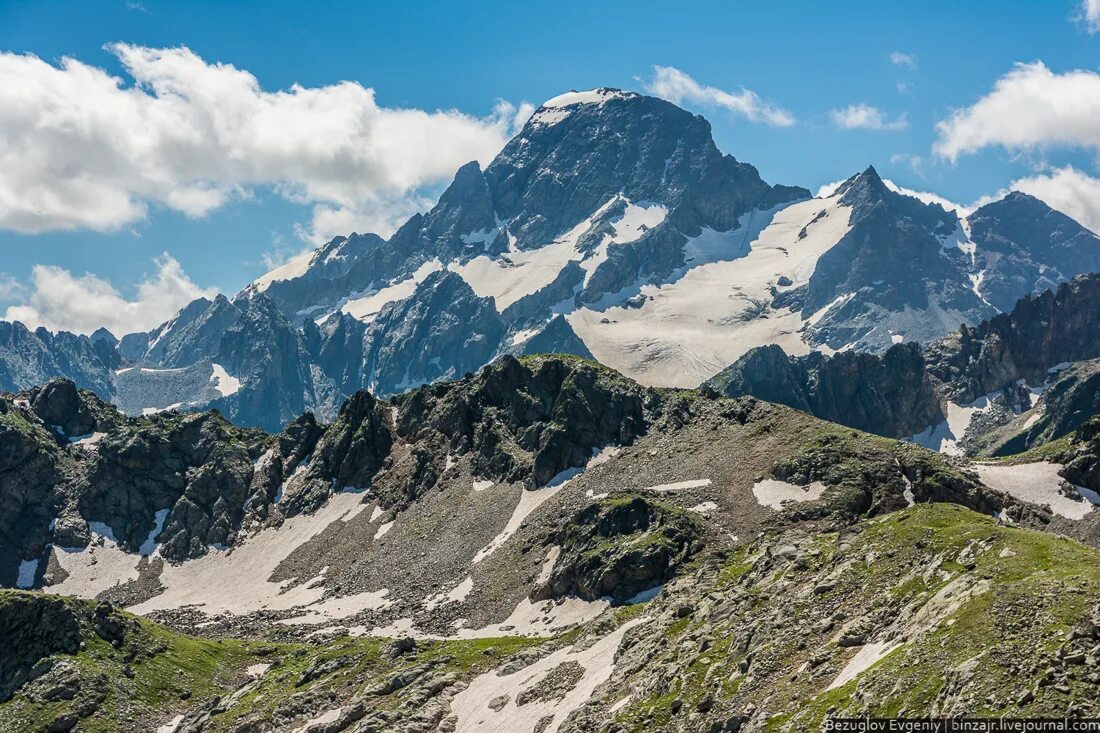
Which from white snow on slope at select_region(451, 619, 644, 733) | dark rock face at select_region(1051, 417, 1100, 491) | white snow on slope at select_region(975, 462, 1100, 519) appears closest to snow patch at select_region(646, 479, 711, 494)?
white snow on slope at select_region(975, 462, 1100, 519)

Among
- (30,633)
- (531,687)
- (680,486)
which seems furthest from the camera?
(680,486)

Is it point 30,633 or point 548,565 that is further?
point 548,565

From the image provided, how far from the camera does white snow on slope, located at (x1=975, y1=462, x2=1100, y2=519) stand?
158875 millimetres

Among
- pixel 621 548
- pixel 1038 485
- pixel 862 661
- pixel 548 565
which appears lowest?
pixel 1038 485

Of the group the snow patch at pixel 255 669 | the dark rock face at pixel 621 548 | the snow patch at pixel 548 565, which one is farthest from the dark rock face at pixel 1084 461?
the snow patch at pixel 255 669

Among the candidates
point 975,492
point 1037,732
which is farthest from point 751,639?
point 975,492

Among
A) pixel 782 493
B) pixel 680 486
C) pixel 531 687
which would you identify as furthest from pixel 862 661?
pixel 680 486

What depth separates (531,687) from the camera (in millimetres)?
84938

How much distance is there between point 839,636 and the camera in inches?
2395

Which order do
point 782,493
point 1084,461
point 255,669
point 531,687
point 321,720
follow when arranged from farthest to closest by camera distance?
point 1084,461 → point 782,493 → point 255,669 → point 321,720 → point 531,687

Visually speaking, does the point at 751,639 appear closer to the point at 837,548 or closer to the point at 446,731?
the point at 837,548

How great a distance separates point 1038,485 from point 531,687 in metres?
116

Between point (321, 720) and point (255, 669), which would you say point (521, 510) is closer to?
point (255, 669)

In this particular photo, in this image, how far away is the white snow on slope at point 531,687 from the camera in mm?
78000
